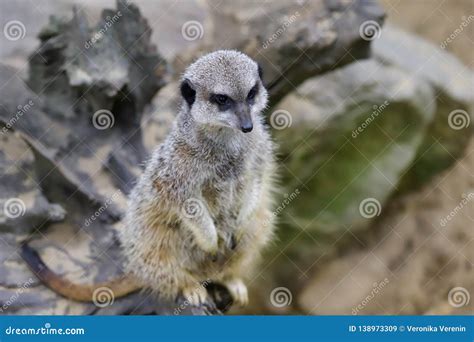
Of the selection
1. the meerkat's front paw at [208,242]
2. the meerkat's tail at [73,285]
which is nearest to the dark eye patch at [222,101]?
the meerkat's front paw at [208,242]

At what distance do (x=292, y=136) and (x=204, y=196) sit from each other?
1583 millimetres

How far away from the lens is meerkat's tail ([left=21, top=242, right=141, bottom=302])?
3.15 meters

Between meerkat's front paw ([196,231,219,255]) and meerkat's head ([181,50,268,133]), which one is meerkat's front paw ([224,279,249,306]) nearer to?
meerkat's front paw ([196,231,219,255])

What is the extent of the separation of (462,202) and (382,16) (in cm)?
145

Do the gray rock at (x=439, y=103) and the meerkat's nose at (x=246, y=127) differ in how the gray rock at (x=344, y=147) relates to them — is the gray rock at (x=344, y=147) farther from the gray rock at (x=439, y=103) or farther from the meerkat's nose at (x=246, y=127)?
the meerkat's nose at (x=246, y=127)

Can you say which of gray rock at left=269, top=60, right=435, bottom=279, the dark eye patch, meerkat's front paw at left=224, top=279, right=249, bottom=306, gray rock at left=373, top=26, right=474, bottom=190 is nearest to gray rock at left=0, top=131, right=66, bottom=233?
meerkat's front paw at left=224, top=279, right=249, bottom=306

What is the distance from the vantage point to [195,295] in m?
3.12

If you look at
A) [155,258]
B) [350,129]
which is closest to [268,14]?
[350,129]

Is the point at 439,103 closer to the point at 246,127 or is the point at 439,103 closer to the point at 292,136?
the point at 292,136

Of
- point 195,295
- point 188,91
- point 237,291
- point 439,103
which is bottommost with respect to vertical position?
point 195,295

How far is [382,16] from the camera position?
13.2ft

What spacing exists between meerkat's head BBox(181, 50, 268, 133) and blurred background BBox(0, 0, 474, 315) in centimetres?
86

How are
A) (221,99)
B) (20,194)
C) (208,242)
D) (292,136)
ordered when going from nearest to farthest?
1. (221,99)
2. (208,242)
3. (20,194)
4. (292,136)

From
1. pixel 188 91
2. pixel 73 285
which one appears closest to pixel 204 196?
pixel 188 91
